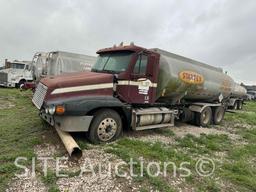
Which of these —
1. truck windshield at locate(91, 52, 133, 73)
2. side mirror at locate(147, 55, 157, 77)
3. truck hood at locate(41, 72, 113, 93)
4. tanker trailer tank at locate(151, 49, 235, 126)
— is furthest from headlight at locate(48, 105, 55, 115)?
tanker trailer tank at locate(151, 49, 235, 126)

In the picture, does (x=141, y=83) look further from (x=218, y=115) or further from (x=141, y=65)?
(x=218, y=115)

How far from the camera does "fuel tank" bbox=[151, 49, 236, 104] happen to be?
339 inches

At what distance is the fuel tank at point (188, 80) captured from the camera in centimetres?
861

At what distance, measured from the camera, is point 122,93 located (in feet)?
24.1

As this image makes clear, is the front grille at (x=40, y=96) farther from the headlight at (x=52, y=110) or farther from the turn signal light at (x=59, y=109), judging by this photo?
the turn signal light at (x=59, y=109)

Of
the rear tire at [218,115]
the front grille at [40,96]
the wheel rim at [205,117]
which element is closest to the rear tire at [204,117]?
the wheel rim at [205,117]

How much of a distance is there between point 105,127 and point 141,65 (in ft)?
7.48

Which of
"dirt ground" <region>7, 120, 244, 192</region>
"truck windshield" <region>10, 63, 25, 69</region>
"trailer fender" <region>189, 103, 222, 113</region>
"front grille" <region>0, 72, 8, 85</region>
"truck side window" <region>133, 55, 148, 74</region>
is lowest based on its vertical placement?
"dirt ground" <region>7, 120, 244, 192</region>

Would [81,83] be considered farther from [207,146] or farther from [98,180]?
[207,146]

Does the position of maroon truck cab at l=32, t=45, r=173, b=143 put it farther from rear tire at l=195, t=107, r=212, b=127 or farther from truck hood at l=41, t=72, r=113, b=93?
rear tire at l=195, t=107, r=212, b=127

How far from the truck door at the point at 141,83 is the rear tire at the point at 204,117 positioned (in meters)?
3.73

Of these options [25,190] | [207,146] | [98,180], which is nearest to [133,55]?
[207,146]

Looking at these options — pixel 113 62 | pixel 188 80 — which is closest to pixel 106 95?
pixel 113 62

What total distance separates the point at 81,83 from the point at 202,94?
6.40 meters
